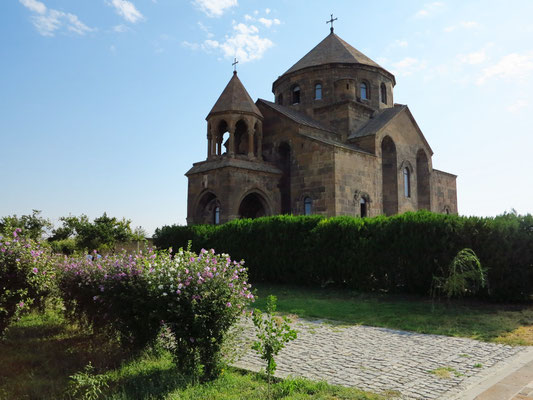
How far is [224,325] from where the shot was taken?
4.99 meters

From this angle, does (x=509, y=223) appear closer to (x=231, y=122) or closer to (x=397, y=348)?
(x=397, y=348)

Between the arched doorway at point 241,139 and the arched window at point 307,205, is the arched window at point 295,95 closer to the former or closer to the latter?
the arched doorway at point 241,139

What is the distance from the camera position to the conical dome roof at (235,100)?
21.0 m

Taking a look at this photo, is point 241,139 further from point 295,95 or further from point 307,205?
point 307,205

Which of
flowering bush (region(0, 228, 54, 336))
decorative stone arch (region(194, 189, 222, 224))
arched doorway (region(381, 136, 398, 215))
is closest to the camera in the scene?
flowering bush (region(0, 228, 54, 336))

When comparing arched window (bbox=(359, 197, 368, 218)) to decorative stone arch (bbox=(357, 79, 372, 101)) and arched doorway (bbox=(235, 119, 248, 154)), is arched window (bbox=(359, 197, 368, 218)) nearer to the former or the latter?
arched doorway (bbox=(235, 119, 248, 154))

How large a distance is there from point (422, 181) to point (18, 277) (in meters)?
25.2

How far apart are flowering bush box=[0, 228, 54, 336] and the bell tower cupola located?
540 inches

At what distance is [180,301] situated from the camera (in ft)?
16.1

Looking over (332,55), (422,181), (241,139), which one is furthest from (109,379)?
(332,55)

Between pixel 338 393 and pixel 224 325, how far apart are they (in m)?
1.53

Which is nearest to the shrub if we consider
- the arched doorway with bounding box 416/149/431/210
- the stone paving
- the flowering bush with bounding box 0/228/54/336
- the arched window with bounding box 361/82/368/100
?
the stone paving

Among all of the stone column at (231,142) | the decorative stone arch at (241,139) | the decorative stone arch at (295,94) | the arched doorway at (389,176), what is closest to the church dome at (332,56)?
the decorative stone arch at (295,94)

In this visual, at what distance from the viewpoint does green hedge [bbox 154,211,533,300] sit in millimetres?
9844
